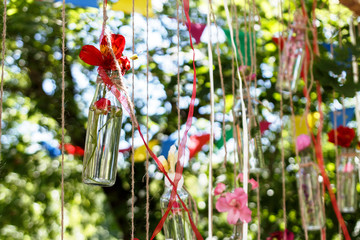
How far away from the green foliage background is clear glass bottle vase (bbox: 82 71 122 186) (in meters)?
1.43

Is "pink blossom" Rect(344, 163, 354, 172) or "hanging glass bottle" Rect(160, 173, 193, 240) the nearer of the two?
"hanging glass bottle" Rect(160, 173, 193, 240)

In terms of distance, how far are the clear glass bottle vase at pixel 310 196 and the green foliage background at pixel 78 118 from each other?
927 mm

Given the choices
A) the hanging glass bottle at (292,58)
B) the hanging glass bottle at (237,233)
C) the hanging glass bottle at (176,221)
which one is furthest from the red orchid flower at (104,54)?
the hanging glass bottle at (292,58)

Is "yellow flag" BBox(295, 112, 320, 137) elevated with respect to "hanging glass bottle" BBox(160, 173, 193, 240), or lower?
elevated

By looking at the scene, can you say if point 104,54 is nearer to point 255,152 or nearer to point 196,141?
point 255,152

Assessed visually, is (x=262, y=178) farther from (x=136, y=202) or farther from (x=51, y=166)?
(x=51, y=166)

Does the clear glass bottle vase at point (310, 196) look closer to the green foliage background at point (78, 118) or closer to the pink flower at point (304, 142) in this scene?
the pink flower at point (304, 142)

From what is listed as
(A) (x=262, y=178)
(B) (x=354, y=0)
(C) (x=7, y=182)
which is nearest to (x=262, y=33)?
(A) (x=262, y=178)

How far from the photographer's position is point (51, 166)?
228 centimetres

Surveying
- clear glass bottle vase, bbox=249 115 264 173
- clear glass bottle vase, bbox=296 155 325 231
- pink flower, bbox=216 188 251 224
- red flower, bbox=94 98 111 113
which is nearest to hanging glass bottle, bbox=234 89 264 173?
clear glass bottle vase, bbox=249 115 264 173

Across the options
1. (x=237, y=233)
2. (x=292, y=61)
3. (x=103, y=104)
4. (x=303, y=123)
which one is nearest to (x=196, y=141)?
(x=303, y=123)

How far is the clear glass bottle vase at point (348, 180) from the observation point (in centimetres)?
133

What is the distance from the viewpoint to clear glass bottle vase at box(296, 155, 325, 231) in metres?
1.16

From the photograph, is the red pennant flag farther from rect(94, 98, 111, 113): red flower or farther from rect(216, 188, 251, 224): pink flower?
rect(94, 98, 111, 113): red flower
